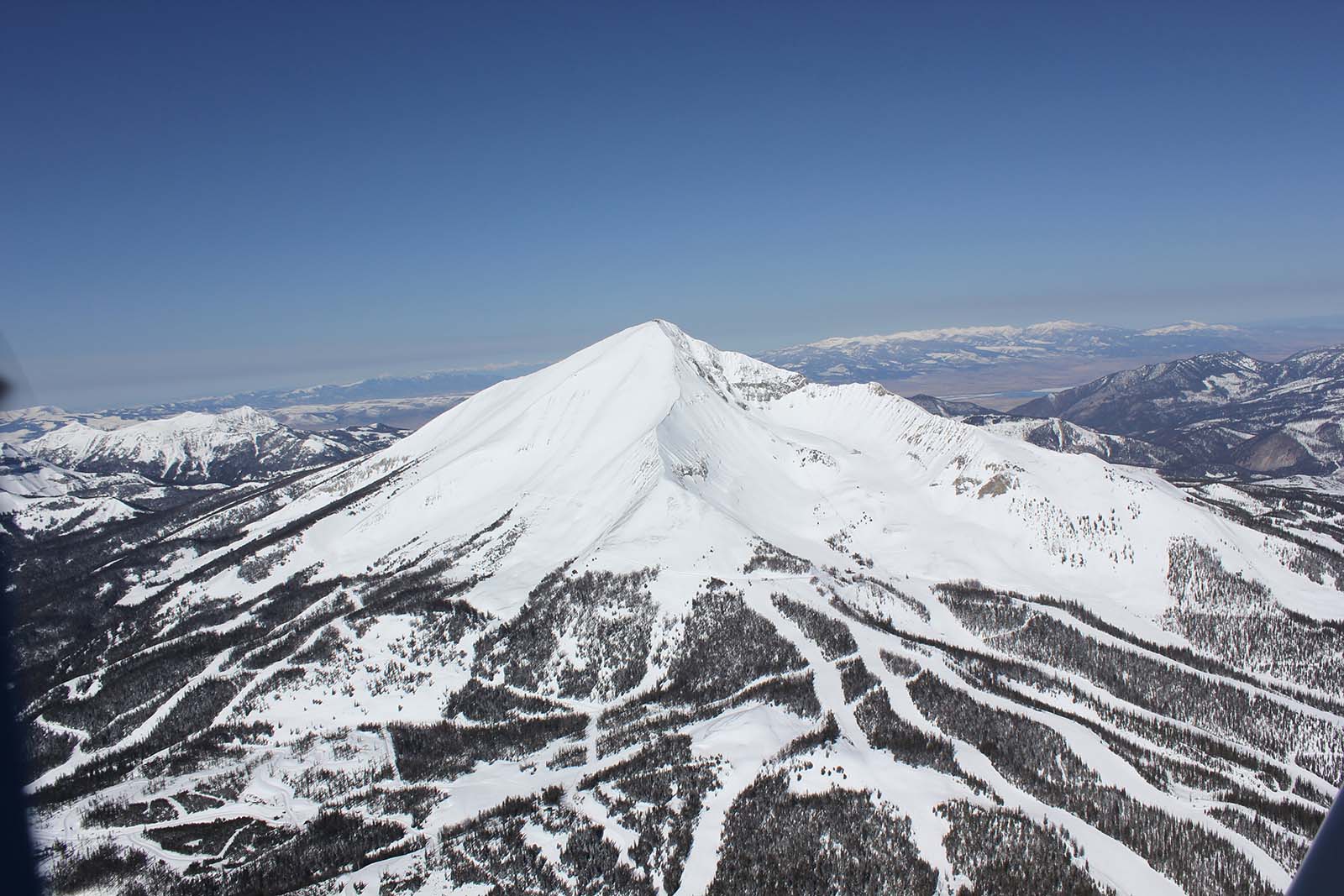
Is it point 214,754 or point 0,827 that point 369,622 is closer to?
point 214,754

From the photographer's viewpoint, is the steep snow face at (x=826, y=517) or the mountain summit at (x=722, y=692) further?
the steep snow face at (x=826, y=517)

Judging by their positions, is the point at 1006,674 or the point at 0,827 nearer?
the point at 0,827

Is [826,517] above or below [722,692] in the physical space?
above

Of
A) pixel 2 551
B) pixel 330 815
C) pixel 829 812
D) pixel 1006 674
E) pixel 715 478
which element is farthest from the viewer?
pixel 715 478

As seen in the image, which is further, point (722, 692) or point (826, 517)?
point (826, 517)

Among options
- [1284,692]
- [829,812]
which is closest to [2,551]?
[829,812]

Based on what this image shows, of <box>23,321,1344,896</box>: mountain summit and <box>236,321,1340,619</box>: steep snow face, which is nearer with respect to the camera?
<box>23,321,1344,896</box>: mountain summit

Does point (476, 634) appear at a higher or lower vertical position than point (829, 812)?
lower

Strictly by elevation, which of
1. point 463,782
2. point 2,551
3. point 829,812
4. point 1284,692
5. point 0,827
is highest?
point 2,551
